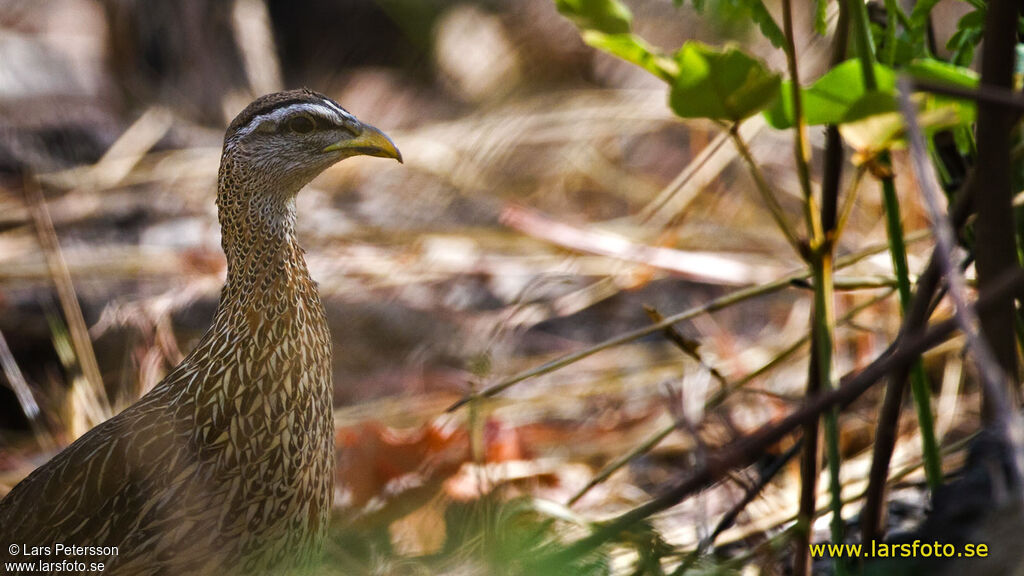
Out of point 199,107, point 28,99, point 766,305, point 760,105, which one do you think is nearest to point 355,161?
point 199,107

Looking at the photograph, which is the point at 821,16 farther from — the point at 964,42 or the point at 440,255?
the point at 440,255

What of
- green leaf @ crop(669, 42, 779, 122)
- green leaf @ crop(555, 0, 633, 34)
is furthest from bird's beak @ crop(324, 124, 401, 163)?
green leaf @ crop(669, 42, 779, 122)

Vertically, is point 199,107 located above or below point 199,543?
above

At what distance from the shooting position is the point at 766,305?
3684 mm

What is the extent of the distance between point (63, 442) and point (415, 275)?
1.33 meters

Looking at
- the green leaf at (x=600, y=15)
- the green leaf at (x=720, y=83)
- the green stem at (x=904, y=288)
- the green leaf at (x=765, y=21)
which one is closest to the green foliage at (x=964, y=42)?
the green stem at (x=904, y=288)

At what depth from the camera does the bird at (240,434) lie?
5.82ft

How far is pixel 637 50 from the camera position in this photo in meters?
1.37

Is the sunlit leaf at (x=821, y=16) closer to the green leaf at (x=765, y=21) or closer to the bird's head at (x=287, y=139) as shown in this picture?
the green leaf at (x=765, y=21)

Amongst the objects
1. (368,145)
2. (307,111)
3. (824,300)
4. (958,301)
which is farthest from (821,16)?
(307,111)

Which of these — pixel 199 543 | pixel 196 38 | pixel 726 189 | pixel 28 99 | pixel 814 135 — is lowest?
pixel 199 543

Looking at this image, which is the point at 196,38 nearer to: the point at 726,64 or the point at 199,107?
the point at 199,107

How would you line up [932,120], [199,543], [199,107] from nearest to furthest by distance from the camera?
[932,120], [199,543], [199,107]

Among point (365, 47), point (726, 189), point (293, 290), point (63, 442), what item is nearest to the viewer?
point (293, 290)
